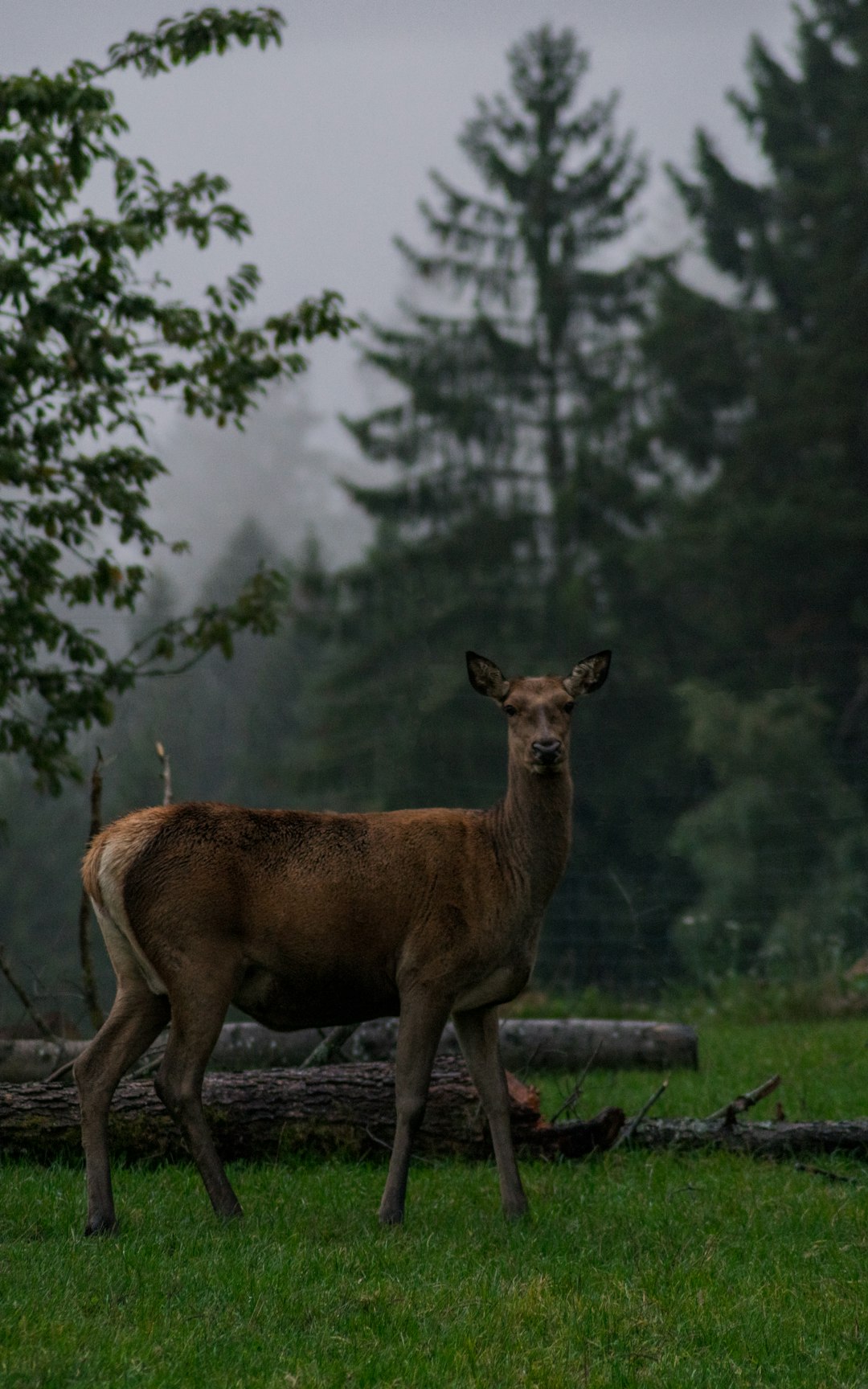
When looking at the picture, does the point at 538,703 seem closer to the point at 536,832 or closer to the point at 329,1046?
the point at 536,832

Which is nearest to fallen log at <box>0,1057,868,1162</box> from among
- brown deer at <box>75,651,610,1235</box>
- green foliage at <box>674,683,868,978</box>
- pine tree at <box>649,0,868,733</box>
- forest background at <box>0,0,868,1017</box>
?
brown deer at <box>75,651,610,1235</box>

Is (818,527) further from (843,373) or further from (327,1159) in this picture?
(327,1159)

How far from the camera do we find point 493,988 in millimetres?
6227

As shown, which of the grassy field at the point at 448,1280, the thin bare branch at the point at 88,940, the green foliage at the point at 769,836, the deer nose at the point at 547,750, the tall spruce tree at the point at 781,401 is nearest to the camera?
the grassy field at the point at 448,1280

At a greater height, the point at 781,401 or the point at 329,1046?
the point at 781,401

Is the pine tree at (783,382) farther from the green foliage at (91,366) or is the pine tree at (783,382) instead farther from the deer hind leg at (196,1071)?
the deer hind leg at (196,1071)

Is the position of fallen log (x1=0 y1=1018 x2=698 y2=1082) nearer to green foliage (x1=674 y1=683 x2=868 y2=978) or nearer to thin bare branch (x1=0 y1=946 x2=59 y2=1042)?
thin bare branch (x1=0 y1=946 x2=59 y2=1042)

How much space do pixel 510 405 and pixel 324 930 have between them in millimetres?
22784

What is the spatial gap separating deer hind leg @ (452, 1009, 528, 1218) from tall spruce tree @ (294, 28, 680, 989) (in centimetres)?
1908

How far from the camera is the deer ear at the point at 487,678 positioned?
6.63 metres

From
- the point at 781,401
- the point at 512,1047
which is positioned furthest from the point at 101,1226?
the point at 781,401

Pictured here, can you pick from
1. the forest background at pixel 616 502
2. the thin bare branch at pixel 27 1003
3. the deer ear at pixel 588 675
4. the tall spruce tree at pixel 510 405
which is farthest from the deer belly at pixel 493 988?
the tall spruce tree at pixel 510 405

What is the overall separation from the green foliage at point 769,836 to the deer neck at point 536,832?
8.20m

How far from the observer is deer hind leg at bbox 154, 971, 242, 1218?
5.82 metres
